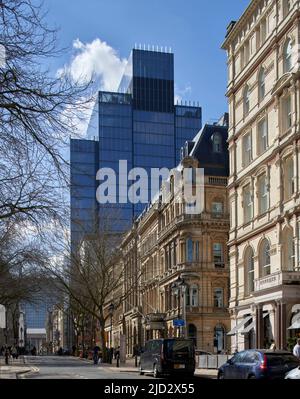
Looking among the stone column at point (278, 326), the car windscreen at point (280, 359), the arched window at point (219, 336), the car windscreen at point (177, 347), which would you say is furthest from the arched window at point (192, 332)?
the car windscreen at point (280, 359)

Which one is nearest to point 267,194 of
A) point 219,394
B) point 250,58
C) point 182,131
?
point 250,58

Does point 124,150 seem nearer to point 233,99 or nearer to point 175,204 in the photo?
point 175,204

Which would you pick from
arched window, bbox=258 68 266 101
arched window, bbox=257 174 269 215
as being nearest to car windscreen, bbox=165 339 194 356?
arched window, bbox=257 174 269 215

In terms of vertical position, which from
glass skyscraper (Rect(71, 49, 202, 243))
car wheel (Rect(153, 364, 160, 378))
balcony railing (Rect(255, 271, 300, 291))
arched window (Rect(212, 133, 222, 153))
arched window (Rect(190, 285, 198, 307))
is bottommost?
car wheel (Rect(153, 364, 160, 378))

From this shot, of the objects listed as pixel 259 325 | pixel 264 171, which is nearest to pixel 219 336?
pixel 259 325

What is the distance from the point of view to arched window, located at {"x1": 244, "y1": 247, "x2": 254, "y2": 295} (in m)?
50.9

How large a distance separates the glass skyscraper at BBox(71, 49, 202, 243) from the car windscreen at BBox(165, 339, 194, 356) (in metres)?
33.6

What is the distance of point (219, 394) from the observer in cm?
897

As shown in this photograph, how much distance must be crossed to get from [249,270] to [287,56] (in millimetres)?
15984

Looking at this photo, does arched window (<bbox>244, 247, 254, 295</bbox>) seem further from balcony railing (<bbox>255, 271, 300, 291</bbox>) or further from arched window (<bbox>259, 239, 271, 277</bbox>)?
balcony railing (<bbox>255, 271, 300, 291</bbox>)

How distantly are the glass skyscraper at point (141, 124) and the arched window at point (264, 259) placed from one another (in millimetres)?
21464

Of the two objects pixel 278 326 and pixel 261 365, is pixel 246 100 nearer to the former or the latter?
pixel 278 326

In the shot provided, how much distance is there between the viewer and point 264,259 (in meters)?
48.5

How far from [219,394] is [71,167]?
32.3ft
